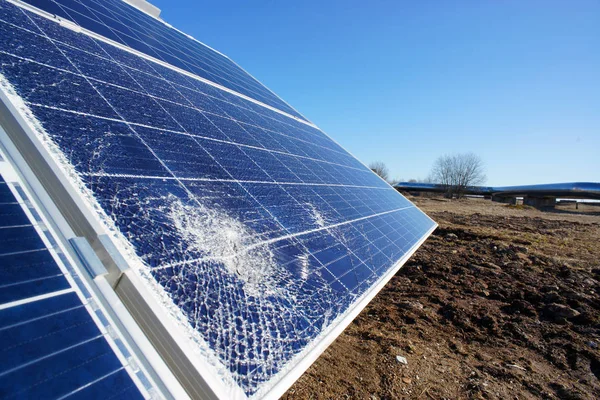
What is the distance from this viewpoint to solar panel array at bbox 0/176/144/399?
1283mm

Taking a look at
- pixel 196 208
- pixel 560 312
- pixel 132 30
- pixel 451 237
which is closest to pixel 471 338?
pixel 560 312

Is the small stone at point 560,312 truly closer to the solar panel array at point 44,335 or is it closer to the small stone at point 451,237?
the small stone at point 451,237

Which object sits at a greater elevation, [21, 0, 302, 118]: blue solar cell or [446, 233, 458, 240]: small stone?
[21, 0, 302, 118]: blue solar cell

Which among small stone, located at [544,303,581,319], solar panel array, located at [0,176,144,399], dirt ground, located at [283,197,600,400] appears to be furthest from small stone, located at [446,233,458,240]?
solar panel array, located at [0,176,144,399]

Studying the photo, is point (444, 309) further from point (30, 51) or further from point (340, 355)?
point (30, 51)

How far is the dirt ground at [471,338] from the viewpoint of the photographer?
506 cm

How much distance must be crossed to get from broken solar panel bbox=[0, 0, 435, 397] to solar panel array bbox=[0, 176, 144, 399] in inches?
12.2

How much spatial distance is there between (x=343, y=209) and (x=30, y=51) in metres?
4.27

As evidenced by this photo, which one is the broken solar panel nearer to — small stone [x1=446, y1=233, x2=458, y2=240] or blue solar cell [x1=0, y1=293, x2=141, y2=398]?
blue solar cell [x1=0, y1=293, x2=141, y2=398]

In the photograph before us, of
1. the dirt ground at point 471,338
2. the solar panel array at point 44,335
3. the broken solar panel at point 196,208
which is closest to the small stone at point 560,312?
the dirt ground at point 471,338

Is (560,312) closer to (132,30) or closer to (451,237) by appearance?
(451,237)

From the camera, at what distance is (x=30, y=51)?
301 cm

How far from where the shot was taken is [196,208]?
105 inches

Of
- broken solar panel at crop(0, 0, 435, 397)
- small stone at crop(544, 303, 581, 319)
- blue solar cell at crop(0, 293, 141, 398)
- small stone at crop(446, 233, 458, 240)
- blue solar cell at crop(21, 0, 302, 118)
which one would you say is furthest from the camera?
small stone at crop(446, 233, 458, 240)
